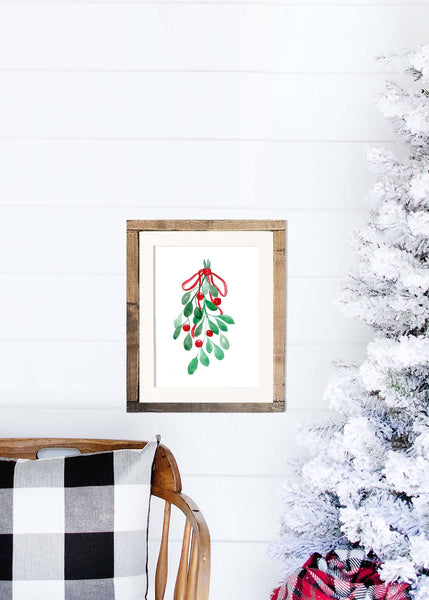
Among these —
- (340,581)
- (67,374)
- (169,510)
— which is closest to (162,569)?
(169,510)

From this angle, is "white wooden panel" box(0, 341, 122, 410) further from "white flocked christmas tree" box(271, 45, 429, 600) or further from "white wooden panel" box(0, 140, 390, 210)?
"white flocked christmas tree" box(271, 45, 429, 600)

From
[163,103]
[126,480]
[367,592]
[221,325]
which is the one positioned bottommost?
[367,592]

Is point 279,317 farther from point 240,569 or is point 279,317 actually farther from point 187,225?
point 240,569

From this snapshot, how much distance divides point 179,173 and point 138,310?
0.36 metres

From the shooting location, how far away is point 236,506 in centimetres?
152

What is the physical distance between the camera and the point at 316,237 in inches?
59.5

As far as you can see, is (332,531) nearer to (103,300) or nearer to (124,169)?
(103,300)

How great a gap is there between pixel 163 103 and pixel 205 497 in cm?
99

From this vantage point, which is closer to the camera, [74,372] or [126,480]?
[126,480]

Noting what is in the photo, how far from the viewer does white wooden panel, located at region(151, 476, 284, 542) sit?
1.51 metres

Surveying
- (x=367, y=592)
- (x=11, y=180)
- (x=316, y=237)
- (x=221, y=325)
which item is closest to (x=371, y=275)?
(x=316, y=237)

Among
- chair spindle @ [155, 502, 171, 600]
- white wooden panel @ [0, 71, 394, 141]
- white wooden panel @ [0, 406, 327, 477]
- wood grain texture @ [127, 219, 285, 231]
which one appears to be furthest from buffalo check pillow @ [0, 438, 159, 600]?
white wooden panel @ [0, 71, 394, 141]

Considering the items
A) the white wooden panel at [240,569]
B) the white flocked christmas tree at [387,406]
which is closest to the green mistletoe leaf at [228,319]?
the white flocked christmas tree at [387,406]

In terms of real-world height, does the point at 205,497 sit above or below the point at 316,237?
below
